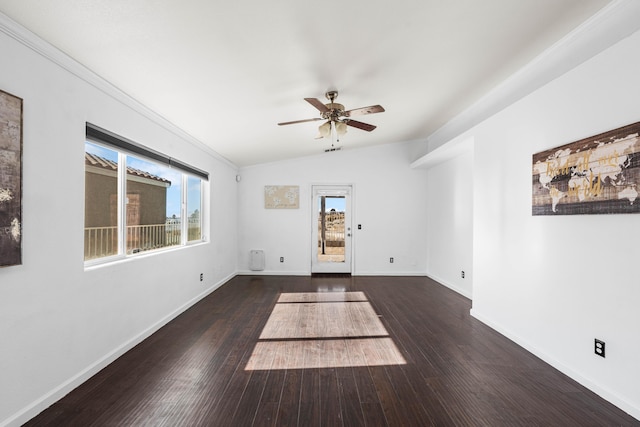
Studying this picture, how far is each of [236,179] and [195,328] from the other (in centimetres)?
375

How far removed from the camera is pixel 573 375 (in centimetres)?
241

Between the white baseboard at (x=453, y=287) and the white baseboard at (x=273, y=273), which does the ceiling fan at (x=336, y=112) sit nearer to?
the white baseboard at (x=453, y=287)

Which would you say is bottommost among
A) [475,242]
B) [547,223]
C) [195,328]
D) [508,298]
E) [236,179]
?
[195,328]

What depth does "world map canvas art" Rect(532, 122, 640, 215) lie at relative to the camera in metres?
2.01

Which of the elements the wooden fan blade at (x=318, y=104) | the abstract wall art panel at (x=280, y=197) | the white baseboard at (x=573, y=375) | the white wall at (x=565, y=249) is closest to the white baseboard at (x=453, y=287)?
the white wall at (x=565, y=249)

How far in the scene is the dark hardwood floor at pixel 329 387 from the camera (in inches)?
76.0

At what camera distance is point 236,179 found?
21.7ft

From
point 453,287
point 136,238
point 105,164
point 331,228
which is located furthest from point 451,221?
point 105,164

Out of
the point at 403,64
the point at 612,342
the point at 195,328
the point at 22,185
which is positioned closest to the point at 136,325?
the point at 195,328

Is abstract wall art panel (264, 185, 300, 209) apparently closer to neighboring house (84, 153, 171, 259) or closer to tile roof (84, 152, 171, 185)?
neighboring house (84, 153, 171, 259)

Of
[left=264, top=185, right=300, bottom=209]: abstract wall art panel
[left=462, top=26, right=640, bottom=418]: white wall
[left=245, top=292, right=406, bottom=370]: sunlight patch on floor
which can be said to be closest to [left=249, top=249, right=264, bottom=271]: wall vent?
[left=264, top=185, right=300, bottom=209]: abstract wall art panel

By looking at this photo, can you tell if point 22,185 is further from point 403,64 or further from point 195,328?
point 403,64

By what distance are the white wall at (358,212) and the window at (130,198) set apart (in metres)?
2.20

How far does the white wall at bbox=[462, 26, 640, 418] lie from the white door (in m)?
3.26
